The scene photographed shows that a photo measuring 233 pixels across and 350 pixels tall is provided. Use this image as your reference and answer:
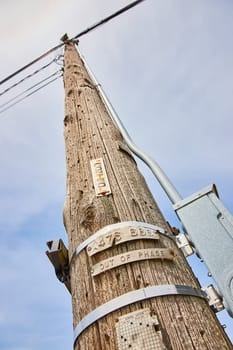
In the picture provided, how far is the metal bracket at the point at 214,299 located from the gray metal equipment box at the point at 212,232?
0.53 feet

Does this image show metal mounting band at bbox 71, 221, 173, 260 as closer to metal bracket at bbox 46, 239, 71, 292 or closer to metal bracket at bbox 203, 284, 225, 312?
metal bracket at bbox 203, 284, 225, 312

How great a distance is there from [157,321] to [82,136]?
1593mm

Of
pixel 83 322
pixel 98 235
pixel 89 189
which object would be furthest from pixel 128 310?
pixel 89 189

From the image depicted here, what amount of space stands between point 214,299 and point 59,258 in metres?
1.16

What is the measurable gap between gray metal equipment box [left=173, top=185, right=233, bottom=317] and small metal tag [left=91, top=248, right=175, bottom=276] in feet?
0.57

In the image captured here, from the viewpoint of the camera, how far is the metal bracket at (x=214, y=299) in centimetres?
104

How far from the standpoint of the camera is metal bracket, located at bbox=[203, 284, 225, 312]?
1.04m

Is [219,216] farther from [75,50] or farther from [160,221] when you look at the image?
[75,50]

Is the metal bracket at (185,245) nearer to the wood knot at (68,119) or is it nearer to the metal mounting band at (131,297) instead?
the metal mounting band at (131,297)

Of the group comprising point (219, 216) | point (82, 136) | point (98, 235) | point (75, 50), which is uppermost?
point (75, 50)

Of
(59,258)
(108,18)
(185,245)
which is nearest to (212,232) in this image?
(185,245)

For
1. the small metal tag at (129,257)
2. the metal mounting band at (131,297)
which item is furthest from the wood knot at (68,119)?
the metal mounting band at (131,297)

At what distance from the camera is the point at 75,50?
15.3 feet

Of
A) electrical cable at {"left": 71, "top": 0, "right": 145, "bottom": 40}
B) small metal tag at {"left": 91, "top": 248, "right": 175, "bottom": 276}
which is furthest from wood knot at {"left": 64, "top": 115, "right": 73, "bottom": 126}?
electrical cable at {"left": 71, "top": 0, "right": 145, "bottom": 40}
